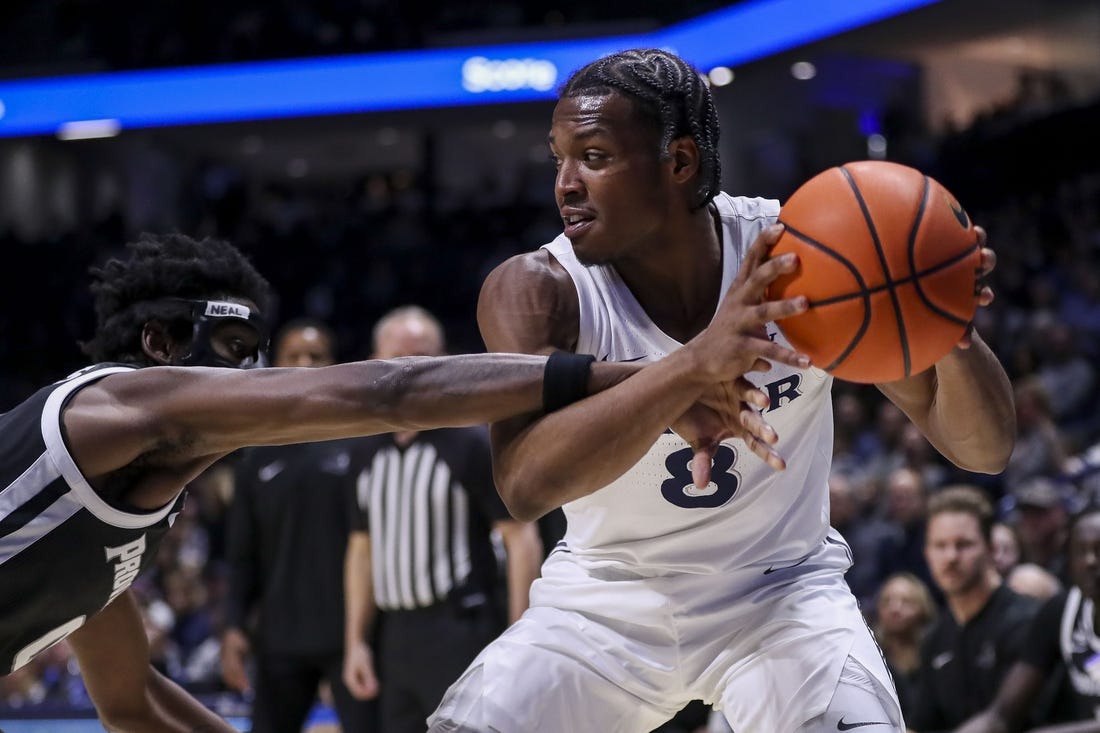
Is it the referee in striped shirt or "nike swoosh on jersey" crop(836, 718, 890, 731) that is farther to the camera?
the referee in striped shirt

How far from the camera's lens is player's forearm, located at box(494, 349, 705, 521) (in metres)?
2.59

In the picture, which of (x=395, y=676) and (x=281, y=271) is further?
(x=281, y=271)

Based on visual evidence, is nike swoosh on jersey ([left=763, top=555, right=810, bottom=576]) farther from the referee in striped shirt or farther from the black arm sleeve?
the black arm sleeve

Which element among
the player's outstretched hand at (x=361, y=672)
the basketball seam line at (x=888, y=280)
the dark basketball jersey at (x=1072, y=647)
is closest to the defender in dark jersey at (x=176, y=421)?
the basketball seam line at (x=888, y=280)

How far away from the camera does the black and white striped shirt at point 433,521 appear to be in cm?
552

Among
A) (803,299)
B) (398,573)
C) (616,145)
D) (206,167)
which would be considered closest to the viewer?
(803,299)

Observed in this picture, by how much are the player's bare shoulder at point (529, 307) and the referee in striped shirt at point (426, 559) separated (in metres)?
2.38

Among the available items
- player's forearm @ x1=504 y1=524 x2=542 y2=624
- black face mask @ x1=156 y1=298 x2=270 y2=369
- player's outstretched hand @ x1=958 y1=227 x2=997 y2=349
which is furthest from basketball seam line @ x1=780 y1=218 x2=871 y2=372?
player's forearm @ x1=504 y1=524 x2=542 y2=624

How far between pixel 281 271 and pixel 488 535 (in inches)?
534

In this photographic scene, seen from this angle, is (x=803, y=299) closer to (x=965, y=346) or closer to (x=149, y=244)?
(x=965, y=346)

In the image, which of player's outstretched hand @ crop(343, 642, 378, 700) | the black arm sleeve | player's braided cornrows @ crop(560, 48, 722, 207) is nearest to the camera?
player's braided cornrows @ crop(560, 48, 722, 207)

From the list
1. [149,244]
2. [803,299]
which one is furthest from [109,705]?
[803,299]

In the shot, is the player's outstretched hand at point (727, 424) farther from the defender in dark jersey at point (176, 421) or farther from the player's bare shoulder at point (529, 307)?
the player's bare shoulder at point (529, 307)

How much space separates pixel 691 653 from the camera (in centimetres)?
309
